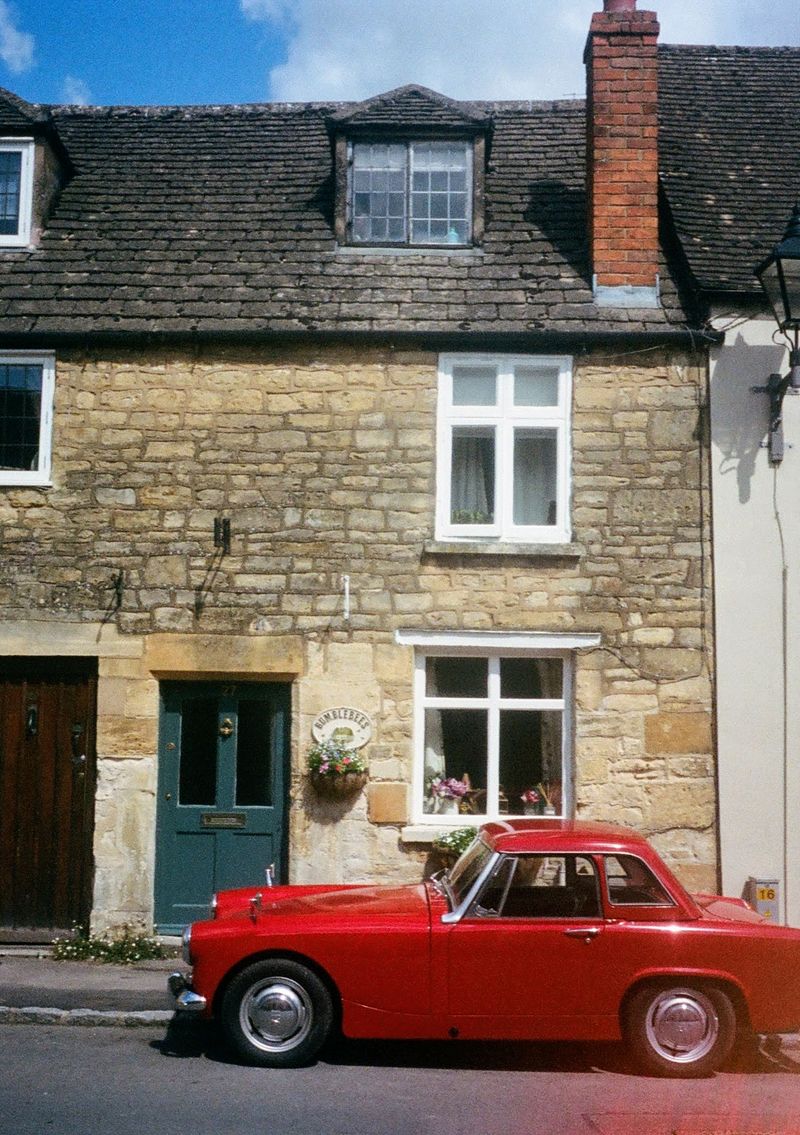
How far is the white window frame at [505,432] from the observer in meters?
9.89

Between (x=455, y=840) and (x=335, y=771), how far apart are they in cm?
116

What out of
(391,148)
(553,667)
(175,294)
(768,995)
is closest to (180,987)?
(768,995)

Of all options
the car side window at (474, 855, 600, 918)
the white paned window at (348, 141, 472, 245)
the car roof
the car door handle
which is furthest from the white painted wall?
the car door handle

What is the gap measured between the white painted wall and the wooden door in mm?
5527

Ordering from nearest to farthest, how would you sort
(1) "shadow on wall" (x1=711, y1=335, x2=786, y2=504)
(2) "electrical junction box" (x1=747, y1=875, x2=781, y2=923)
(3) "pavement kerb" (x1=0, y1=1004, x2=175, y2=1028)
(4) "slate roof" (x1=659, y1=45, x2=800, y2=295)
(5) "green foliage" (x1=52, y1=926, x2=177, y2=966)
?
(3) "pavement kerb" (x1=0, y1=1004, x2=175, y2=1028), (2) "electrical junction box" (x1=747, y1=875, x2=781, y2=923), (5) "green foliage" (x1=52, y1=926, x2=177, y2=966), (1) "shadow on wall" (x1=711, y1=335, x2=786, y2=504), (4) "slate roof" (x1=659, y1=45, x2=800, y2=295)

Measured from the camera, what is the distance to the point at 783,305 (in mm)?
9250

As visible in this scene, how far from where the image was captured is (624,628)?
966 cm

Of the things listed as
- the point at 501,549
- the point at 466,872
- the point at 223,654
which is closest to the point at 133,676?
the point at 223,654

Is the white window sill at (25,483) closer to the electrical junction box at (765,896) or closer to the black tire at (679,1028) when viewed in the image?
the black tire at (679,1028)

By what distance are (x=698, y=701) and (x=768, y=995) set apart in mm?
3511

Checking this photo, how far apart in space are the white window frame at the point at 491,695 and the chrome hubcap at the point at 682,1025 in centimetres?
323

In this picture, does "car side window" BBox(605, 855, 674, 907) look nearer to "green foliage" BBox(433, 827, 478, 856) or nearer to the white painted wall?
"green foliage" BBox(433, 827, 478, 856)

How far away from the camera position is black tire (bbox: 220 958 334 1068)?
6367mm

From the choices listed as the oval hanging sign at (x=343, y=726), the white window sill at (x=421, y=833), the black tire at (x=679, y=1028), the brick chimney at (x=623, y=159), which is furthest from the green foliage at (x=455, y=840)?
the brick chimney at (x=623, y=159)
